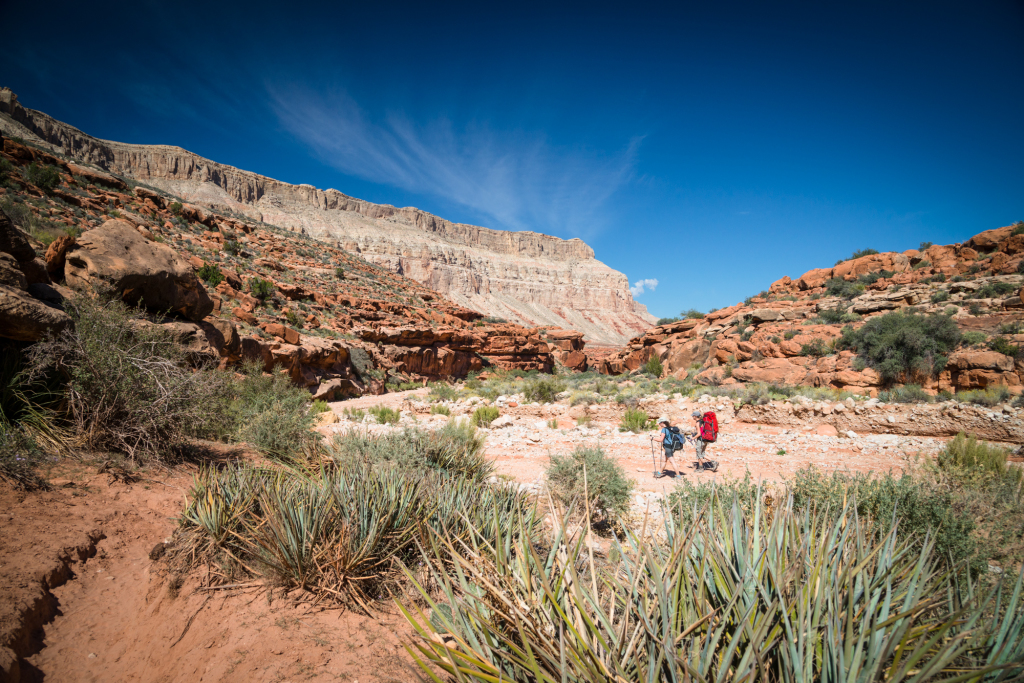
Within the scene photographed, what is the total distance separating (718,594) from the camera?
164cm

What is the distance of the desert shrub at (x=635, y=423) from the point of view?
1024cm

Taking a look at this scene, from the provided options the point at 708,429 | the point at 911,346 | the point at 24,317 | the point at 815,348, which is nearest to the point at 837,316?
the point at 815,348

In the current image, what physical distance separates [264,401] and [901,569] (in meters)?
8.27

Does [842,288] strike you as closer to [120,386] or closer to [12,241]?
[120,386]

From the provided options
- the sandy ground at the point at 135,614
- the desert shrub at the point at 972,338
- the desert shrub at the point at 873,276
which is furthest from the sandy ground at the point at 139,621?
the desert shrub at the point at 873,276

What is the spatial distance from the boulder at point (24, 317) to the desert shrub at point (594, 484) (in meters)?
5.58

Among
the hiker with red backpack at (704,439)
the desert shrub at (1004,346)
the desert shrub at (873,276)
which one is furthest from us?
the desert shrub at (873,276)

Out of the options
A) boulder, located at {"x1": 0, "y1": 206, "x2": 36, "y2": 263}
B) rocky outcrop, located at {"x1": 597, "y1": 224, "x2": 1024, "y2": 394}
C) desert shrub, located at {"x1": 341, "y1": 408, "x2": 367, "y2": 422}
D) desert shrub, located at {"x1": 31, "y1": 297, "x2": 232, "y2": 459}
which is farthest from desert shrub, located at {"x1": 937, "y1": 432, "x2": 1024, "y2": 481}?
desert shrub, located at {"x1": 341, "y1": 408, "x2": 367, "y2": 422}

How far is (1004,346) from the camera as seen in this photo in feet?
32.9

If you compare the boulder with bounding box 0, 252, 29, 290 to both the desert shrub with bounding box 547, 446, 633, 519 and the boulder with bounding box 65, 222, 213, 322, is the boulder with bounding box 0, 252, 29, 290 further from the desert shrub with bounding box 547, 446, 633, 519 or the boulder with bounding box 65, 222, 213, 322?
the desert shrub with bounding box 547, 446, 633, 519

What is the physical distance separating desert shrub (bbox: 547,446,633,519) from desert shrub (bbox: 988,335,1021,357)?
477 inches

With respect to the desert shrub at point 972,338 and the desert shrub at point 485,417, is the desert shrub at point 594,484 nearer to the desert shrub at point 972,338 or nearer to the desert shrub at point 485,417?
the desert shrub at point 485,417

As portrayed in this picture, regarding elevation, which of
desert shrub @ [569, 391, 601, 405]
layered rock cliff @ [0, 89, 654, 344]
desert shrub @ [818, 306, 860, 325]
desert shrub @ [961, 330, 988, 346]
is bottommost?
desert shrub @ [569, 391, 601, 405]

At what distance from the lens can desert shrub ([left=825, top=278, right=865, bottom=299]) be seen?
19.5 metres
